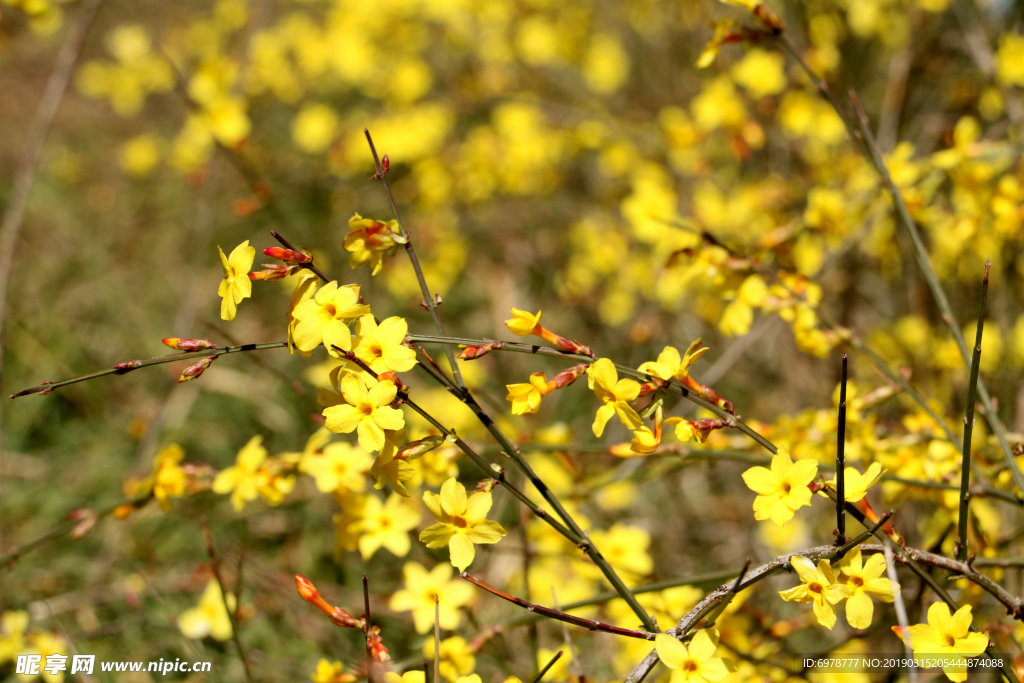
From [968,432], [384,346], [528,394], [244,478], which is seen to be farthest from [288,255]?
[968,432]

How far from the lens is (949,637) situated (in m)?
1.13

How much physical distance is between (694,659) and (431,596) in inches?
31.5

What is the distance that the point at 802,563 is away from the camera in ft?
3.55

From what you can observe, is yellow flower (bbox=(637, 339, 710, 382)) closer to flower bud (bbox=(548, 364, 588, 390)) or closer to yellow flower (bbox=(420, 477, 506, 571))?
flower bud (bbox=(548, 364, 588, 390))

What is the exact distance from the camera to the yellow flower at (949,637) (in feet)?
3.58

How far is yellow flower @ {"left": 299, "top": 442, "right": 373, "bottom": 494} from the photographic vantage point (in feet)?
5.08

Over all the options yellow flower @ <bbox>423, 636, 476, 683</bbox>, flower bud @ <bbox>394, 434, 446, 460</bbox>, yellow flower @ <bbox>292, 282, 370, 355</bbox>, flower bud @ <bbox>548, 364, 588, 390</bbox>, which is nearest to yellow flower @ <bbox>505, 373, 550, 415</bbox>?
flower bud @ <bbox>548, 364, 588, 390</bbox>

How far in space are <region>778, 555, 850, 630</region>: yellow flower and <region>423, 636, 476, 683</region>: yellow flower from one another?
75 cm

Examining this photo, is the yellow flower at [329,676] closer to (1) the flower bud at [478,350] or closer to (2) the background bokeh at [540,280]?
(2) the background bokeh at [540,280]

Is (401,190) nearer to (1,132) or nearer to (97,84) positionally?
(97,84)

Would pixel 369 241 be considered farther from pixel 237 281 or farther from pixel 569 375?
pixel 569 375

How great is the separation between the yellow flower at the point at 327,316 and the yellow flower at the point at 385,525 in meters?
0.68

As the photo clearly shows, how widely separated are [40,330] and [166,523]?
1.68 metres

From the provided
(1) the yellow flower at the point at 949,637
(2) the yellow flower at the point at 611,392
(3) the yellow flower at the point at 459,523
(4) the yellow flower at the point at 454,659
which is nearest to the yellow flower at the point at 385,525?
(4) the yellow flower at the point at 454,659
